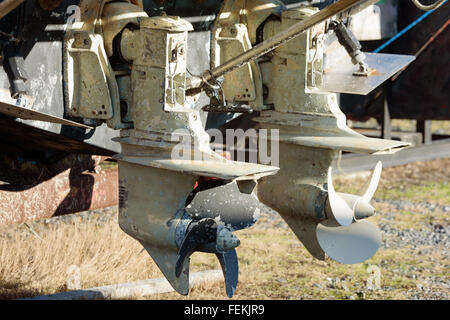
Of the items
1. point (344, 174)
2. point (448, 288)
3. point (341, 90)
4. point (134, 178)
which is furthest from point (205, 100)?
point (344, 174)

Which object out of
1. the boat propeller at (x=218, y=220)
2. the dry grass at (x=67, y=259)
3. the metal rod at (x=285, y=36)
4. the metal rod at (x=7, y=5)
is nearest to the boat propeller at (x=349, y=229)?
the boat propeller at (x=218, y=220)

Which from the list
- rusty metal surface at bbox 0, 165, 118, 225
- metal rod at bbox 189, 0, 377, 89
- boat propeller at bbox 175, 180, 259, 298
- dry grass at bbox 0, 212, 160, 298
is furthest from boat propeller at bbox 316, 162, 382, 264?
rusty metal surface at bbox 0, 165, 118, 225

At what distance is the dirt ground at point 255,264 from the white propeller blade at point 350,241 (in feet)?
1.87

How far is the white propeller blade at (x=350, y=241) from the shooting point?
440 cm

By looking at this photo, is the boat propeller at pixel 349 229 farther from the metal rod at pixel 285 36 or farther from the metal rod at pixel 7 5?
the metal rod at pixel 7 5

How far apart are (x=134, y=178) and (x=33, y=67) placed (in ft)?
2.25

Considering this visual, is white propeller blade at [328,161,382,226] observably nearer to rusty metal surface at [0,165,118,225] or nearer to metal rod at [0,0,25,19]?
rusty metal surface at [0,165,118,225]

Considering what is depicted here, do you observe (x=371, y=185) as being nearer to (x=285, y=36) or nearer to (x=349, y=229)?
(x=349, y=229)

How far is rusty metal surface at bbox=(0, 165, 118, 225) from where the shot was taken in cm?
435

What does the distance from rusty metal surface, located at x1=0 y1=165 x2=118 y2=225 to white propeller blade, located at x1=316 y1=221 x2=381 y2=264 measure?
4.32 feet

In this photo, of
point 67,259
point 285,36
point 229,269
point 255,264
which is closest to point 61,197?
point 67,259

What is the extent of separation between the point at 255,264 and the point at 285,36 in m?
2.30

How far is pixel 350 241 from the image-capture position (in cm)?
444

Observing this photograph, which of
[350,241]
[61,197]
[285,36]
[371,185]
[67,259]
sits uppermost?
[285,36]
